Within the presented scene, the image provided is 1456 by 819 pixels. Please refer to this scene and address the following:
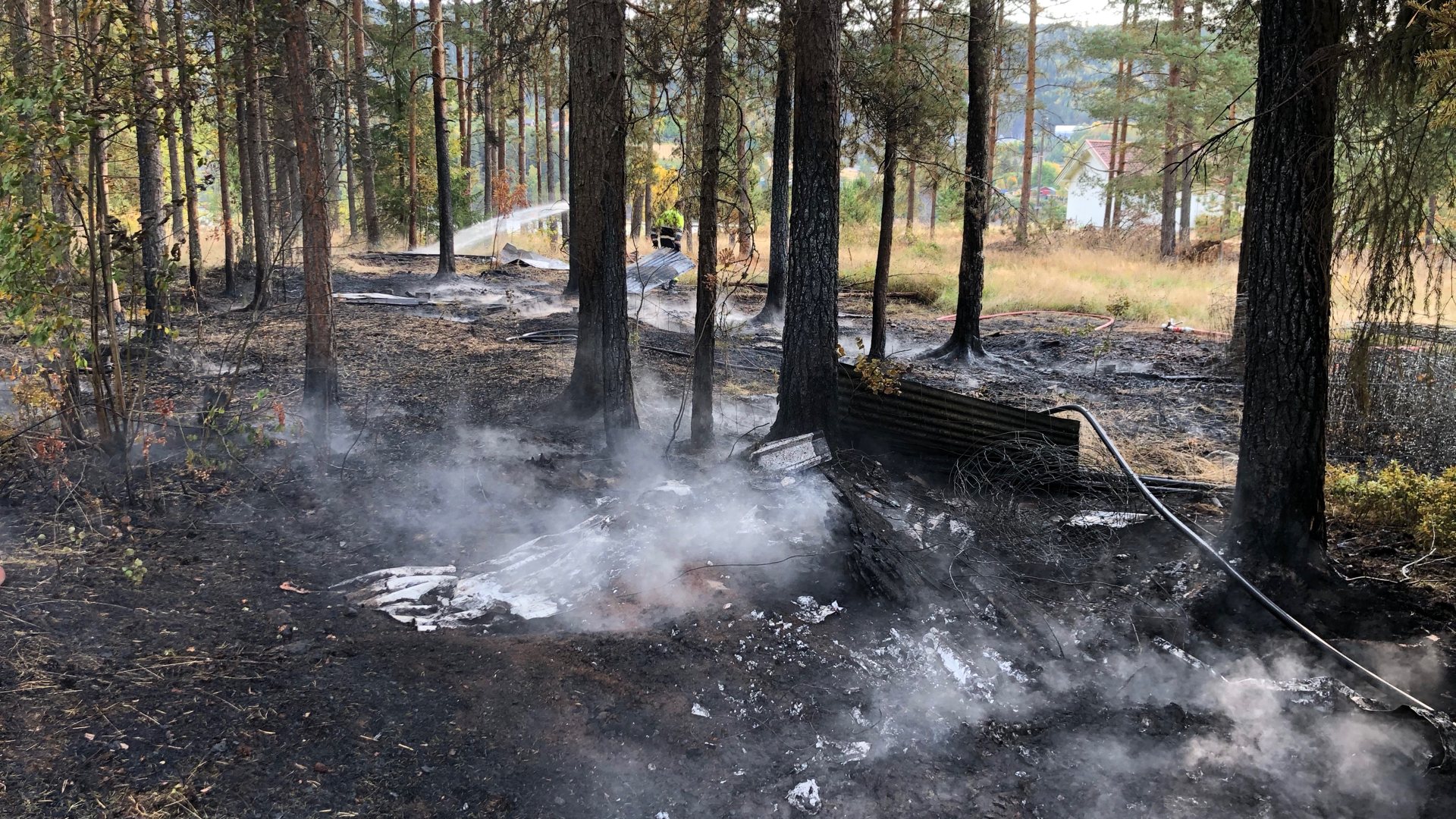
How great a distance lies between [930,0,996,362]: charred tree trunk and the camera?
11.8 m

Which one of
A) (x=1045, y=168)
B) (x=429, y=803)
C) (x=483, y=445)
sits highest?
(x=1045, y=168)

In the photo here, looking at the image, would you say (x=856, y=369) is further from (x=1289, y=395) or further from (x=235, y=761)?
(x=235, y=761)

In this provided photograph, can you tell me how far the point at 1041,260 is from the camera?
26.2m

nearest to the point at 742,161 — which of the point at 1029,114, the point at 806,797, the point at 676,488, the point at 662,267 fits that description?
the point at 676,488

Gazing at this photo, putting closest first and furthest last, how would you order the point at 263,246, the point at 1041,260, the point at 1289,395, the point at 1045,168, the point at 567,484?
the point at 1289,395, the point at 567,484, the point at 263,246, the point at 1041,260, the point at 1045,168

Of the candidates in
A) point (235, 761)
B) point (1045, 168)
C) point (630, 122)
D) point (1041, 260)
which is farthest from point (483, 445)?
point (1045, 168)

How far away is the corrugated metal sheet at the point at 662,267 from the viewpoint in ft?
73.7

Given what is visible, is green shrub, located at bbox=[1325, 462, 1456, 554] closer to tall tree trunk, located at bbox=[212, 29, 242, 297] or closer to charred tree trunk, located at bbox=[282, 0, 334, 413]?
charred tree trunk, located at bbox=[282, 0, 334, 413]

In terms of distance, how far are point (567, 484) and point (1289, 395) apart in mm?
5581

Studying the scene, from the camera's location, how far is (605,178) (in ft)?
26.5

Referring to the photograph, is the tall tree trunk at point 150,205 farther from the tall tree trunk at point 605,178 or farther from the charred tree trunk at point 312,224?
the tall tree trunk at point 605,178

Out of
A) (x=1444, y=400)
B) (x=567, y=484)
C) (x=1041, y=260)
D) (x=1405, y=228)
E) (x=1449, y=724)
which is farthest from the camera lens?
(x=1041, y=260)

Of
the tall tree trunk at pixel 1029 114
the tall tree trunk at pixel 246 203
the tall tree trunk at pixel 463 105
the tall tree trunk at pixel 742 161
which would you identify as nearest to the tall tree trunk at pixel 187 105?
the tall tree trunk at pixel 246 203

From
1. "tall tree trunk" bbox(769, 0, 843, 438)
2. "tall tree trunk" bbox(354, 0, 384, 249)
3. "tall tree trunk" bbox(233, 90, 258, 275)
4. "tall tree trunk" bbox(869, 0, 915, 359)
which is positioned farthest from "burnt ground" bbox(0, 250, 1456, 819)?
"tall tree trunk" bbox(354, 0, 384, 249)
